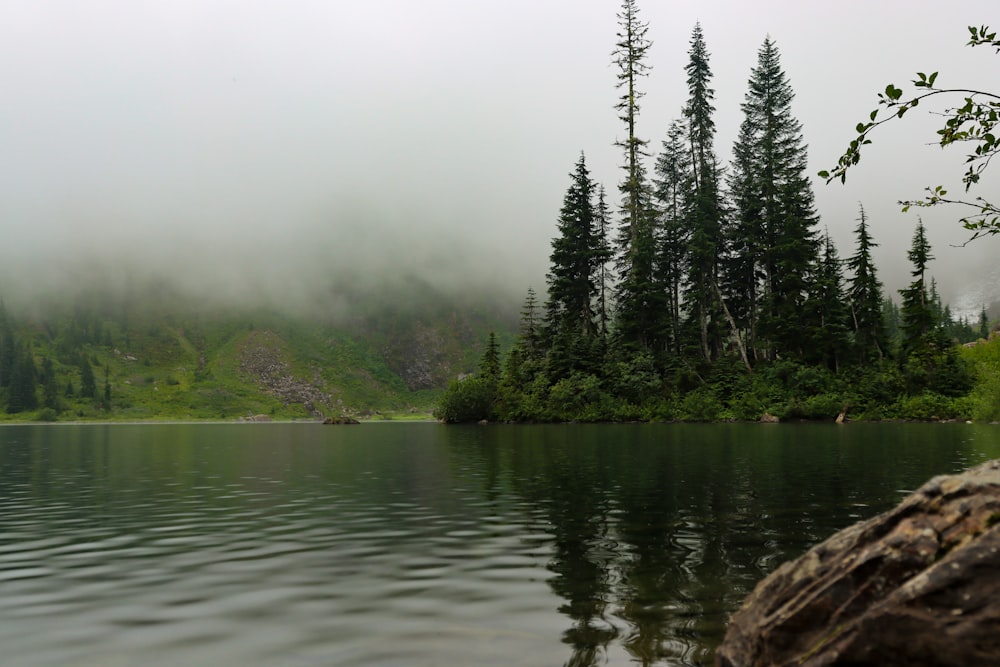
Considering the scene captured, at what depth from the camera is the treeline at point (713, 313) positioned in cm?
7738

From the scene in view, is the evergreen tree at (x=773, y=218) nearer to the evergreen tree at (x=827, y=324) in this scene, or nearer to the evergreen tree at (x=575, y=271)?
the evergreen tree at (x=827, y=324)

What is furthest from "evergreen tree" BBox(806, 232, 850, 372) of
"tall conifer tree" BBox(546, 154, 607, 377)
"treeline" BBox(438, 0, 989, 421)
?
"tall conifer tree" BBox(546, 154, 607, 377)

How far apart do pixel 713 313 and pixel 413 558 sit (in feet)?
269

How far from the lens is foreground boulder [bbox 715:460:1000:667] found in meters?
5.01

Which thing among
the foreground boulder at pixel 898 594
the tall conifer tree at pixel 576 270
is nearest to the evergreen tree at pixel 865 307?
the tall conifer tree at pixel 576 270

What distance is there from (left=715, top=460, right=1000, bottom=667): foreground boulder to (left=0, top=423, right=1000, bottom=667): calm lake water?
5.63 ft

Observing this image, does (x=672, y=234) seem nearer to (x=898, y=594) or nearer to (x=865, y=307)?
(x=865, y=307)

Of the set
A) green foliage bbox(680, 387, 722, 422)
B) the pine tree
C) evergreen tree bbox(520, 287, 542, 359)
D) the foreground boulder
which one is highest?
evergreen tree bbox(520, 287, 542, 359)

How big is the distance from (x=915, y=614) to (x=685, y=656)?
10.1ft

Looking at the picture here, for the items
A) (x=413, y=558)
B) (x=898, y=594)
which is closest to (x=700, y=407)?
(x=413, y=558)

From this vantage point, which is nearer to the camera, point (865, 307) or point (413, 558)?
point (413, 558)

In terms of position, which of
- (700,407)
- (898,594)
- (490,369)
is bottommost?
(700,407)

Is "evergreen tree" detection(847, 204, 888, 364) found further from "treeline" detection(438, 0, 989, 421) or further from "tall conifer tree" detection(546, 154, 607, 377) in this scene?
"tall conifer tree" detection(546, 154, 607, 377)

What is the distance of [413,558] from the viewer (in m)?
13.1
